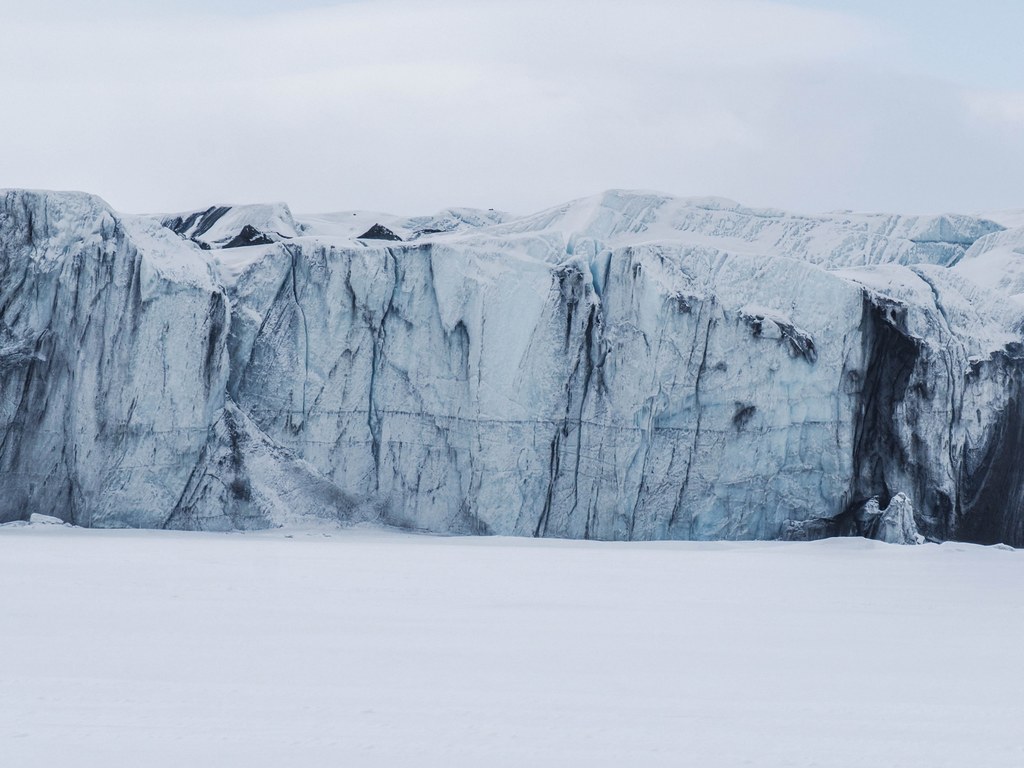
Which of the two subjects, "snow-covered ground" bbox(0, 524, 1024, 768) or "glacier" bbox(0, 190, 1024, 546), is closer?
"snow-covered ground" bbox(0, 524, 1024, 768)

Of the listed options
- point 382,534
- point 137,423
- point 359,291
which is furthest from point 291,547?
point 359,291

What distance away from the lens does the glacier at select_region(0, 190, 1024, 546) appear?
36.0ft

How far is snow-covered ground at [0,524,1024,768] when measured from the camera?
12.5 ft

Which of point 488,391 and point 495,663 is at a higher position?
point 495,663

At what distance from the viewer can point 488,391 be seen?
11.5m

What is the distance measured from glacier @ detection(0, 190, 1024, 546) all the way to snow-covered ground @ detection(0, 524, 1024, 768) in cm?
259

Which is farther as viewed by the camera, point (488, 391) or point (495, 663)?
point (488, 391)

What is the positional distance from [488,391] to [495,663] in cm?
662

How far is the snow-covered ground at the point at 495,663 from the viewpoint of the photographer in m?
3.80

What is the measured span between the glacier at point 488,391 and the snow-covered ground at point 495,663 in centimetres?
259

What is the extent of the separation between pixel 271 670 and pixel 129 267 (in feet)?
24.4

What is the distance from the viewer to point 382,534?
11125 mm

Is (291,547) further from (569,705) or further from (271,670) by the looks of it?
(569,705)

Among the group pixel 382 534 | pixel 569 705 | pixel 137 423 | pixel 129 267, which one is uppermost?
pixel 129 267
